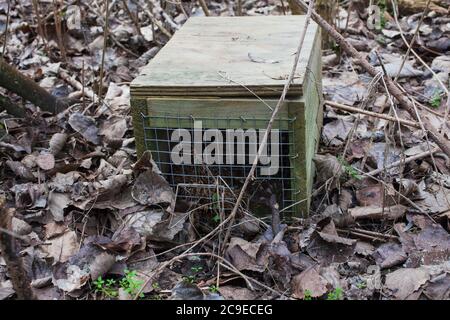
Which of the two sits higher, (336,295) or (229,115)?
(229,115)

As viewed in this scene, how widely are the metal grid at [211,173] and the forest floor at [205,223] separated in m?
0.09

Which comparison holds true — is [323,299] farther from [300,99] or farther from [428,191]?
[428,191]

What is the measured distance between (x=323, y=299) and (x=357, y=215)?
26.2 inches

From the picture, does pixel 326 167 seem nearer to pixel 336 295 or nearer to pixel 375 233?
pixel 375 233

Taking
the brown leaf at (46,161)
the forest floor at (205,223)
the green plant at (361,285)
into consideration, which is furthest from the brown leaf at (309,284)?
the brown leaf at (46,161)

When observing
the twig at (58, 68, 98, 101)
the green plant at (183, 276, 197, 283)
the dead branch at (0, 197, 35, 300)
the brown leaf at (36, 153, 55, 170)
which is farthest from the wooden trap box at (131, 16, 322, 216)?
the twig at (58, 68, 98, 101)

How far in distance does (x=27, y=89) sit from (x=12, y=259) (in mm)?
1893

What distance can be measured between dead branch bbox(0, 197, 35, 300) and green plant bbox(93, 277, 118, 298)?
382 millimetres

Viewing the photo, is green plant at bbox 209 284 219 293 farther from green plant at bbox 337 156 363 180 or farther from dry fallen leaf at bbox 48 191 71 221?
green plant at bbox 337 156 363 180

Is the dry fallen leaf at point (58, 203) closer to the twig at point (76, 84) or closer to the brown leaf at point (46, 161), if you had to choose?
the brown leaf at point (46, 161)

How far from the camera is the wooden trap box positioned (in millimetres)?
2764

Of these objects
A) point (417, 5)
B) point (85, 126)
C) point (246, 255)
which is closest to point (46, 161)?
point (85, 126)

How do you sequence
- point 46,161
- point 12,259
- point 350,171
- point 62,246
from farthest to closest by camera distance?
point 46,161, point 350,171, point 62,246, point 12,259

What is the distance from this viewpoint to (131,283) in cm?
259
